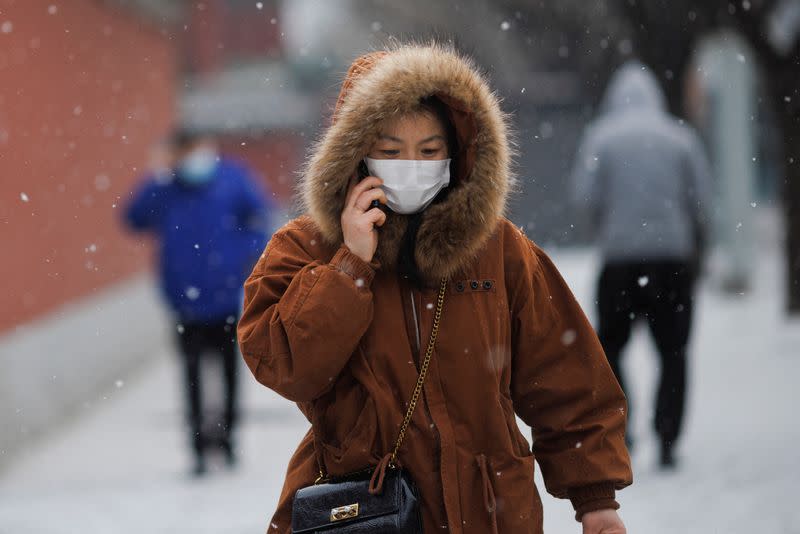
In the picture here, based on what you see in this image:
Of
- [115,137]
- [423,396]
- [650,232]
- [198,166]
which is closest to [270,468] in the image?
[198,166]

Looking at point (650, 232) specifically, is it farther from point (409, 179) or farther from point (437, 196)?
point (409, 179)

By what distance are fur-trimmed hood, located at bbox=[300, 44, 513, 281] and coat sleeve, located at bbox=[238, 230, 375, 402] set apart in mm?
136

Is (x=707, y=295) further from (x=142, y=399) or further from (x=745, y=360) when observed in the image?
(x=142, y=399)

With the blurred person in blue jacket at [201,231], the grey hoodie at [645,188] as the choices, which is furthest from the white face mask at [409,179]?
the blurred person in blue jacket at [201,231]

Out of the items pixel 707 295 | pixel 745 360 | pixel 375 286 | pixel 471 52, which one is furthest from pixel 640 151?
pixel 707 295

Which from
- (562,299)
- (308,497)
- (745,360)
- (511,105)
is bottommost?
(745,360)

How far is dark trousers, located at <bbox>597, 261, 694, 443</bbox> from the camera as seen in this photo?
17.1ft

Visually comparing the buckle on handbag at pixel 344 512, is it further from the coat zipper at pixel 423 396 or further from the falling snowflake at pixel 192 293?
the falling snowflake at pixel 192 293

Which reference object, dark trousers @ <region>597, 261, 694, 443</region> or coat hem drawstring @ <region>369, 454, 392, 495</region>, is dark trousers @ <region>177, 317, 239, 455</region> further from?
coat hem drawstring @ <region>369, 454, 392, 495</region>

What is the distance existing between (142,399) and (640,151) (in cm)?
508

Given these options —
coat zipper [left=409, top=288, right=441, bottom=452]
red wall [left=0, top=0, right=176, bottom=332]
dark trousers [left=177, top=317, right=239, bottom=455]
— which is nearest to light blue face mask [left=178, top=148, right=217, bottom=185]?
dark trousers [left=177, top=317, right=239, bottom=455]

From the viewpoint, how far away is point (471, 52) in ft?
8.80

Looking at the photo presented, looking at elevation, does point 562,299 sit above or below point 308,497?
above

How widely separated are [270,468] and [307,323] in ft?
13.6
